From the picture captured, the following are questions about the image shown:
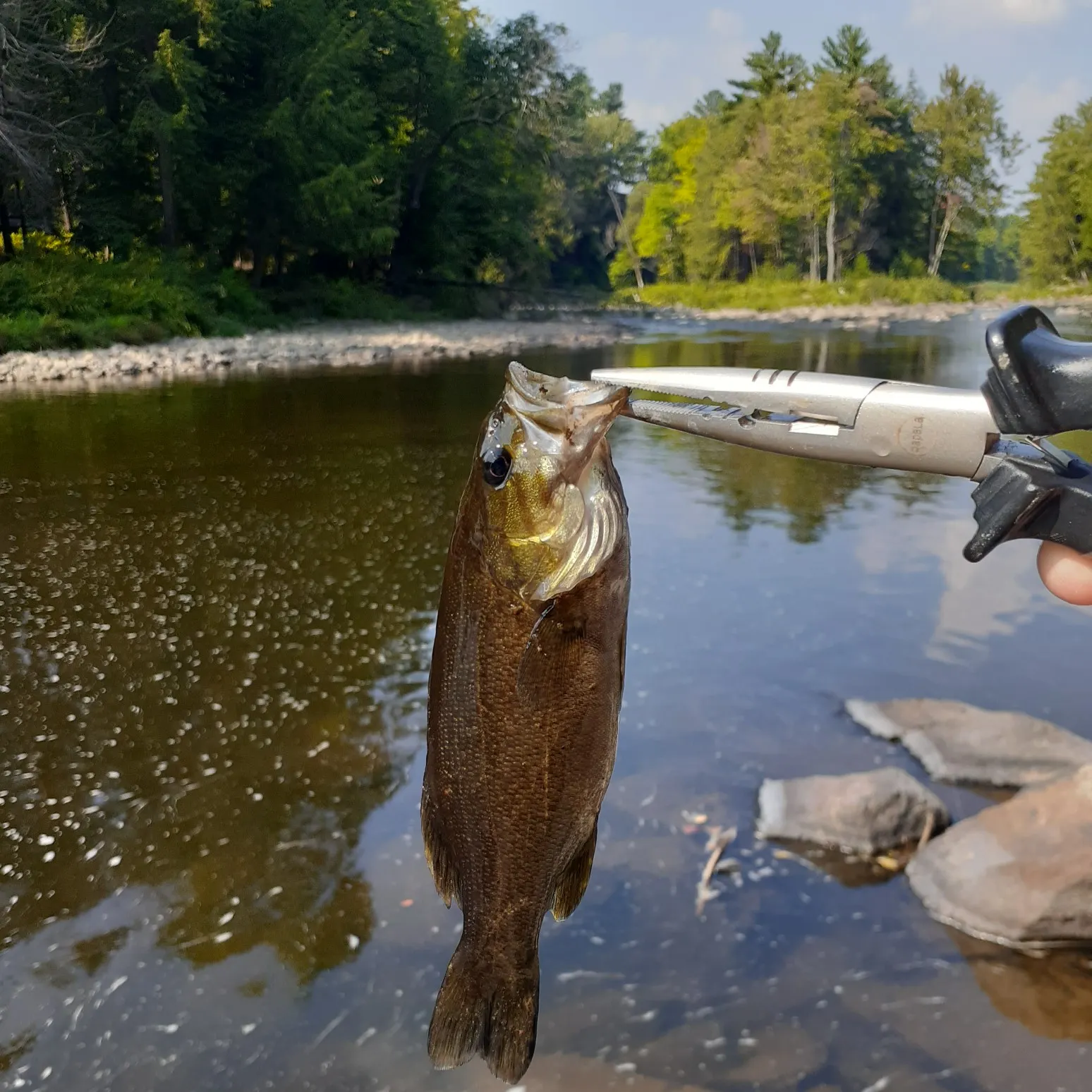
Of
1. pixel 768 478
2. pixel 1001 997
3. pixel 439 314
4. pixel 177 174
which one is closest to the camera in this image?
pixel 1001 997

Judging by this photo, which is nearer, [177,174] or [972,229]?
[177,174]

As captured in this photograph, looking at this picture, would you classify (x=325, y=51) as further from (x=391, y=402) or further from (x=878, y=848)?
(x=878, y=848)

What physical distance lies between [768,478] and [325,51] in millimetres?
28350

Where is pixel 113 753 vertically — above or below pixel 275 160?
below

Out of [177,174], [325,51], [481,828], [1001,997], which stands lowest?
[1001,997]

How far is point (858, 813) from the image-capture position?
18.5 feet

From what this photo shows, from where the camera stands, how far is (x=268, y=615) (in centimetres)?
880

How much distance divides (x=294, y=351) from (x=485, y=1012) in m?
28.4

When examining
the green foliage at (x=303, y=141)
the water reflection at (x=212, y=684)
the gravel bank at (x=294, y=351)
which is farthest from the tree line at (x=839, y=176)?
the water reflection at (x=212, y=684)

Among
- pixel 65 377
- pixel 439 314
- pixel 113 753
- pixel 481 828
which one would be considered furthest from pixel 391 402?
pixel 439 314

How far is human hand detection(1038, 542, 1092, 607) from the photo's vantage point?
7.76 feet

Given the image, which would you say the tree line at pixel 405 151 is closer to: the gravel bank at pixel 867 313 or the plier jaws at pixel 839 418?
the gravel bank at pixel 867 313

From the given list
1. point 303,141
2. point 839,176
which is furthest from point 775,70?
point 303,141

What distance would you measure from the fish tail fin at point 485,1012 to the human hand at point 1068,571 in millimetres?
1470
